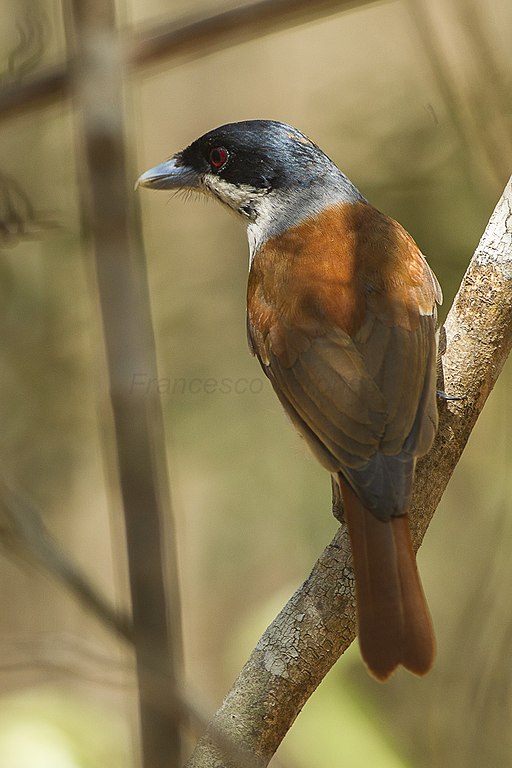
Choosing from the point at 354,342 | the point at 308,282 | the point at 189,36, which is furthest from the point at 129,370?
the point at 308,282

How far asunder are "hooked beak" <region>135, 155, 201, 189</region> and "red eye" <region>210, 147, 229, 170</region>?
0.10 meters

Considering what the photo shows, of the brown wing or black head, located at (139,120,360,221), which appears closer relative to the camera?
the brown wing

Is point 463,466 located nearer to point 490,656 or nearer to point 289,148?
point 490,656

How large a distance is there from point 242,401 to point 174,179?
4.07 ft

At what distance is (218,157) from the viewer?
11.6 ft

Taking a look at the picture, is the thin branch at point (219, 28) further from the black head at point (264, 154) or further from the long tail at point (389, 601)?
the black head at point (264, 154)

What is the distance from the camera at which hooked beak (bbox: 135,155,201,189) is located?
3645mm

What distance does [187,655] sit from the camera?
17.0 feet

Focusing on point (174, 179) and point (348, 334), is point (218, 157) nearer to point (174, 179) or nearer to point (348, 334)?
point (174, 179)

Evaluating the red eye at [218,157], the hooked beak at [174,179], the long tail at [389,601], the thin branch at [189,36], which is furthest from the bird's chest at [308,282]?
the thin branch at [189,36]

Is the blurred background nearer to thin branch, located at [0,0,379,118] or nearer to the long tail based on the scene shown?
the long tail

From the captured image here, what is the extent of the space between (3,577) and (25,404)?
3.76ft

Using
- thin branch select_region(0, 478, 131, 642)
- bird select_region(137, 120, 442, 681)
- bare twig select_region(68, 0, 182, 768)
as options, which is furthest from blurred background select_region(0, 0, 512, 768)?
bare twig select_region(68, 0, 182, 768)

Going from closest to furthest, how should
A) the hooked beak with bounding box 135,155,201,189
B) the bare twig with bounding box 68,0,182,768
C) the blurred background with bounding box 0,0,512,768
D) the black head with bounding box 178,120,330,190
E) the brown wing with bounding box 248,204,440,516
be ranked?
the bare twig with bounding box 68,0,182,768
the brown wing with bounding box 248,204,440,516
the blurred background with bounding box 0,0,512,768
the black head with bounding box 178,120,330,190
the hooked beak with bounding box 135,155,201,189
